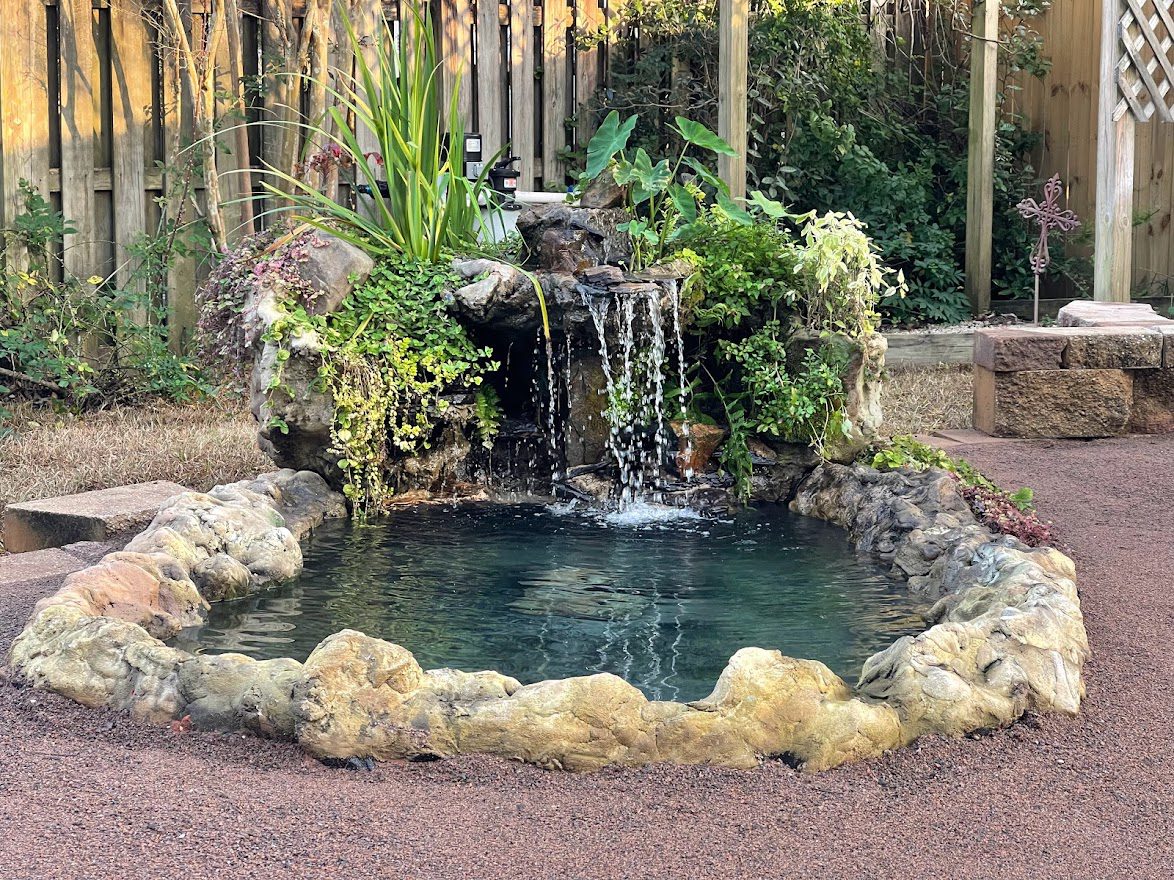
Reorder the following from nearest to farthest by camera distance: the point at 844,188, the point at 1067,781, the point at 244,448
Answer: the point at 1067,781
the point at 244,448
the point at 844,188

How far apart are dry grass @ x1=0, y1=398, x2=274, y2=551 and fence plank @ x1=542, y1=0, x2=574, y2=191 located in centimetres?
297

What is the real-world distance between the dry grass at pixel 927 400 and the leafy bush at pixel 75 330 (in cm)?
378

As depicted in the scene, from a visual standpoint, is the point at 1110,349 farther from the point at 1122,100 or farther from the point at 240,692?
the point at 240,692

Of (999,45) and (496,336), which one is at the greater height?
(999,45)

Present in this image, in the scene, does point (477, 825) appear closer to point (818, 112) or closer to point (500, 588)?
point (500, 588)

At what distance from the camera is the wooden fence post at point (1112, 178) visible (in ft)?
25.2

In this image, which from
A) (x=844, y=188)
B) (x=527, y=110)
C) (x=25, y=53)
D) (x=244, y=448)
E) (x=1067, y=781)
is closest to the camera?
(x=1067, y=781)

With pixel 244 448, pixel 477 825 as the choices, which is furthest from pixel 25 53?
pixel 477 825

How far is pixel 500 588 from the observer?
436cm

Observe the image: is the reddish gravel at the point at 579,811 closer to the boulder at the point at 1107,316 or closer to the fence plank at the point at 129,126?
the boulder at the point at 1107,316

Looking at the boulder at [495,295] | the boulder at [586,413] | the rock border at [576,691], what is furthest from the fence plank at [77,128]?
the rock border at [576,691]

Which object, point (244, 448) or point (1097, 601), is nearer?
point (1097, 601)

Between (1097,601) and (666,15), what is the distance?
620 cm

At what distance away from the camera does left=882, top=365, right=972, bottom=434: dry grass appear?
6930 millimetres
